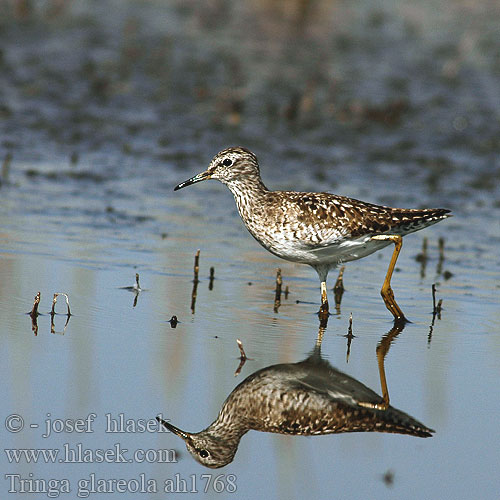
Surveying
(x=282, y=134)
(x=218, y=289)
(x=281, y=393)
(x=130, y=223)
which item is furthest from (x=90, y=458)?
(x=282, y=134)

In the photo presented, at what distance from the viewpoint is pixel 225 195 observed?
1322cm

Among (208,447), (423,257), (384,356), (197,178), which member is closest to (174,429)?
(208,447)

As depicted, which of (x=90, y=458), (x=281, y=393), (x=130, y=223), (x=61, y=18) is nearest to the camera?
(x=90, y=458)

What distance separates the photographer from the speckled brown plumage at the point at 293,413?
605 centimetres

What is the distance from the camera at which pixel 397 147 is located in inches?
611

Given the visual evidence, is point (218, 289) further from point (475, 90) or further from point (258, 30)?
point (258, 30)

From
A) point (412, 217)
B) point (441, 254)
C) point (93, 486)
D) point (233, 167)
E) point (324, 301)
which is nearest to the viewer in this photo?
point (93, 486)

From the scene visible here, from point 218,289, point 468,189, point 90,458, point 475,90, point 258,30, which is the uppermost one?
point 258,30

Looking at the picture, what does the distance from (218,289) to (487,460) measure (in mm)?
3809

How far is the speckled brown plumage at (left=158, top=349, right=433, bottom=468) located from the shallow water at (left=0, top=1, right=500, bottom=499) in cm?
12

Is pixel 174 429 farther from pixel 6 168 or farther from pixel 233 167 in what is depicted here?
pixel 6 168

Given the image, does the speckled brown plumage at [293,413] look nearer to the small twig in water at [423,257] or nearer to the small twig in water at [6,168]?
the small twig in water at [423,257]

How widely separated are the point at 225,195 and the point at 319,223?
184 inches

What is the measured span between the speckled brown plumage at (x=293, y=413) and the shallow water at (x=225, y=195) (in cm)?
12
